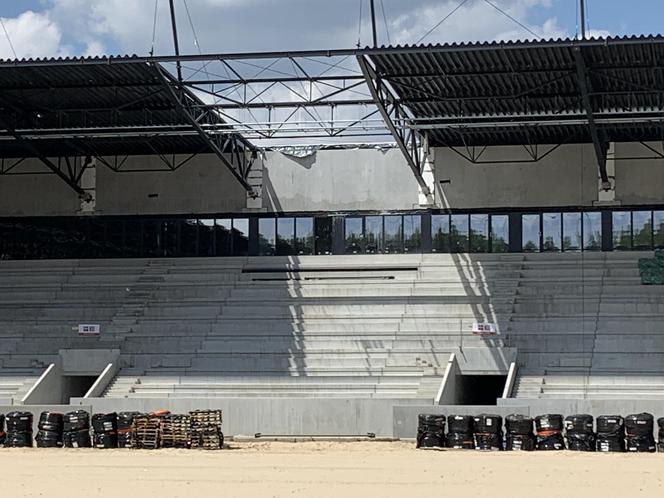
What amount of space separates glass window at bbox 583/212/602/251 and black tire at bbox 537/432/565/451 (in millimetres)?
14805

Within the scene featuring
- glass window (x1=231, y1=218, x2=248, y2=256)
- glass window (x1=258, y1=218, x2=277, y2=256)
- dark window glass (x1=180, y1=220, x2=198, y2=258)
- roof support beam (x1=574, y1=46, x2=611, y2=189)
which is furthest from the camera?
dark window glass (x1=180, y1=220, x2=198, y2=258)

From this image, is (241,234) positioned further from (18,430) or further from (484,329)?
(18,430)

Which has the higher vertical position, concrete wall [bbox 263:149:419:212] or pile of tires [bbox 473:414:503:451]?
concrete wall [bbox 263:149:419:212]

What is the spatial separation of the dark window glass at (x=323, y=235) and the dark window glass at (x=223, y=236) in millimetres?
3263

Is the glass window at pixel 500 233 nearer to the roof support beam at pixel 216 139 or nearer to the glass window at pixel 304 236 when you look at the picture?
the glass window at pixel 304 236

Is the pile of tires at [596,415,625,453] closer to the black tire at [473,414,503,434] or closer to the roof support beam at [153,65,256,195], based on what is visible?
the black tire at [473,414,503,434]

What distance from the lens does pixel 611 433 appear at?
91.7 ft

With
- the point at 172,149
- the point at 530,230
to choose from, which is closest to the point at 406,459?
the point at 530,230

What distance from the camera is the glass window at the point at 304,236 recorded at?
145 feet

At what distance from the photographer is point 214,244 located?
4494 centimetres

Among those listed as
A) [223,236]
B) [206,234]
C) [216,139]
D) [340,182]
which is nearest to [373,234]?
[340,182]

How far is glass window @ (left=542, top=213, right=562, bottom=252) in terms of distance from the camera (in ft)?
138

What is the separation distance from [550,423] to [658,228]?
15278mm

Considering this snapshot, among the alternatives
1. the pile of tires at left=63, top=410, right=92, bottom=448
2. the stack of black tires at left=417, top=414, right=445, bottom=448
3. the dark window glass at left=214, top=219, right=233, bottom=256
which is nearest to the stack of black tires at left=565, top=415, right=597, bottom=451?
the stack of black tires at left=417, top=414, right=445, bottom=448
